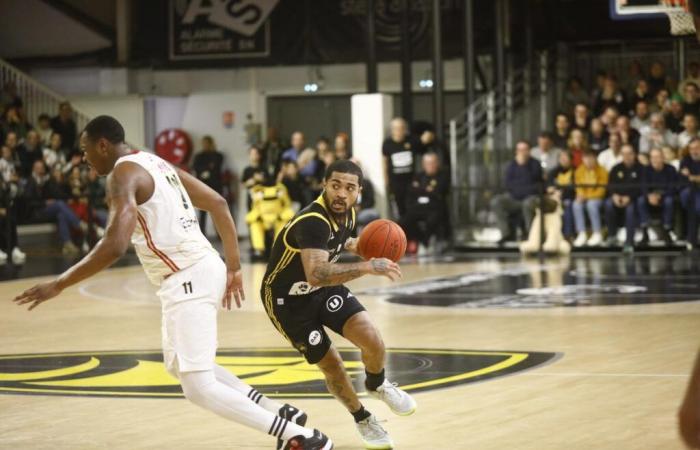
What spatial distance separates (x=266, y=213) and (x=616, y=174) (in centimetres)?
517

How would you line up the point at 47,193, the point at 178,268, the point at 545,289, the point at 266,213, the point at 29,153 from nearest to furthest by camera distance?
the point at 178,268 < the point at 545,289 < the point at 266,213 < the point at 47,193 < the point at 29,153

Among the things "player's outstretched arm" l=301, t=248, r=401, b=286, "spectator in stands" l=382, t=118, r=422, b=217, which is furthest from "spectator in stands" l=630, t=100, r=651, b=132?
"player's outstretched arm" l=301, t=248, r=401, b=286

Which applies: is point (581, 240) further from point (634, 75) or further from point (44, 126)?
point (44, 126)

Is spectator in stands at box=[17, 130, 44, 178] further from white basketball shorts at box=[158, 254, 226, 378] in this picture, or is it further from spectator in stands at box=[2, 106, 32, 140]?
white basketball shorts at box=[158, 254, 226, 378]

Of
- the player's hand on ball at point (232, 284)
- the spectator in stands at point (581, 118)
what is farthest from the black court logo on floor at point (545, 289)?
the player's hand on ball at point (232, 284)

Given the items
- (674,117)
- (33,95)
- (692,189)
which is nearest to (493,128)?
(674,117)

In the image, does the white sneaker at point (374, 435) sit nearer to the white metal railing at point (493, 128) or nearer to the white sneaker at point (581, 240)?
the white sneaker at point (581, 240)

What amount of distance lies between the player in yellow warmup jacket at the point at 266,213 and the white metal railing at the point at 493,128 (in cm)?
263

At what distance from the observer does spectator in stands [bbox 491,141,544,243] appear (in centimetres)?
2033

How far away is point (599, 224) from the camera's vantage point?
20.0 m

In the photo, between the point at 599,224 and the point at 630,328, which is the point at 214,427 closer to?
the point at 630,328

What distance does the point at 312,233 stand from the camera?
23.6 feet

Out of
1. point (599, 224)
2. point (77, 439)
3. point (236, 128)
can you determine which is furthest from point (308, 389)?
point (236, 128)

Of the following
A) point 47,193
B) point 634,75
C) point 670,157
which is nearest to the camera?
point 670,157
